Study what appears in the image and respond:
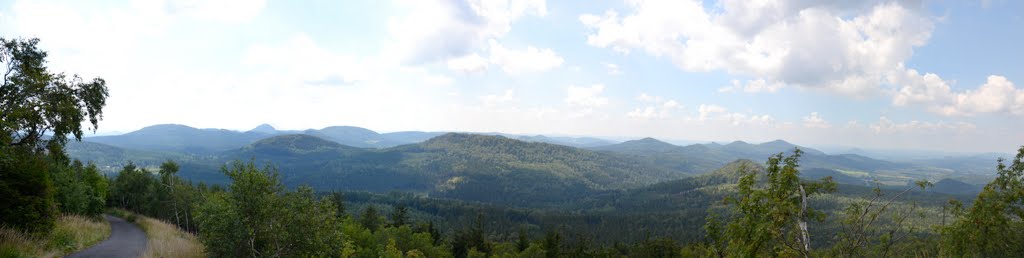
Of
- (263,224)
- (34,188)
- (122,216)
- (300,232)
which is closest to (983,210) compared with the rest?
(300,232)

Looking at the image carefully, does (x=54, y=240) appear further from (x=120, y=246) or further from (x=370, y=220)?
(x=370, y=220)

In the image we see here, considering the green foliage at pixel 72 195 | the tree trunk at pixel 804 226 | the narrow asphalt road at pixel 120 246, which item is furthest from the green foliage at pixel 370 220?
the tree trunk at pixel 804 226

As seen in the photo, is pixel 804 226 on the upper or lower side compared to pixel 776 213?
lower

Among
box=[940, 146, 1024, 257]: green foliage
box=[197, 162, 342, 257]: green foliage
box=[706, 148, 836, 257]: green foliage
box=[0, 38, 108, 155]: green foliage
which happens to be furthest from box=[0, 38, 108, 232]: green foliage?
box=[940, 146, 1024, 257]: green foliage

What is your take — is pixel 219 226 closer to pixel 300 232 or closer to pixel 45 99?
pixel 300 232

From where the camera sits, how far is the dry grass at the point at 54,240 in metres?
13.3

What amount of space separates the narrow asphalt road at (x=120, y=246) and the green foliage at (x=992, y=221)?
27.5m

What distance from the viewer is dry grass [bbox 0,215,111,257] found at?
43.8ft

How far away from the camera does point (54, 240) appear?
18.2 m

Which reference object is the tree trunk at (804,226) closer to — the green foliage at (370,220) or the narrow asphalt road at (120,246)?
the narrow asphalt road at (120,246)

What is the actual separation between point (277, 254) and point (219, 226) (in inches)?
62.4

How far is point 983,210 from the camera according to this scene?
37.2 feet

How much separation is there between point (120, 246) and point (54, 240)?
3.93m

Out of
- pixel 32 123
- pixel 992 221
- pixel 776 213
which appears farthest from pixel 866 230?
pixel 32 123
